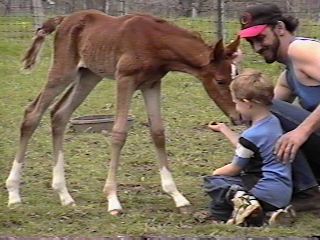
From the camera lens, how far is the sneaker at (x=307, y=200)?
16.4 feet

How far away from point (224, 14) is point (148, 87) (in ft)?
23.6

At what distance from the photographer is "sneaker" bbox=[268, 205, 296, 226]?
4.53 meters

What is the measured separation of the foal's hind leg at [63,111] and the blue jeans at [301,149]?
140 cm

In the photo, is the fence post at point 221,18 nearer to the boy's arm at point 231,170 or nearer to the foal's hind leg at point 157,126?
the foal's hind leg at point 157,126

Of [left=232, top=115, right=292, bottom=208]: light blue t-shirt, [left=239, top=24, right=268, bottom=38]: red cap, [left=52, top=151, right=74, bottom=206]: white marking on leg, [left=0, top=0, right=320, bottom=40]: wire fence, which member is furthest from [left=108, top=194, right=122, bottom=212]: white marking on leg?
[left=0, top=0, right=320, bottom=40]: wire fence

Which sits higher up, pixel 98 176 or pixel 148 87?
pixel 148 87

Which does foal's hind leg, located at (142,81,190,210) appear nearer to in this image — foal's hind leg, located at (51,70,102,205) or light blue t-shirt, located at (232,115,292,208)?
foal's hind leg, located at (51,70,102,205)

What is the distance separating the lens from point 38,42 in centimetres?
579

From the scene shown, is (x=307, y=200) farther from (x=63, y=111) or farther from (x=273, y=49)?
(x=63, y=111)

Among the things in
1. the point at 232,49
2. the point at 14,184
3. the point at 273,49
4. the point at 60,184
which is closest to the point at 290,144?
the point at 273,49

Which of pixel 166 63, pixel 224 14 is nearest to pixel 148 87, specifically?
pixel 166 63

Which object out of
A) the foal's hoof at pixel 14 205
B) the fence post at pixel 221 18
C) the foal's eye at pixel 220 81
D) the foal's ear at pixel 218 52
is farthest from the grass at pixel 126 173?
the fence post at pixel 221 18

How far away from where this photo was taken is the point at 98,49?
17.5 ft

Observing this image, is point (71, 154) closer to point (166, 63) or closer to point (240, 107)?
point (166, 63)
